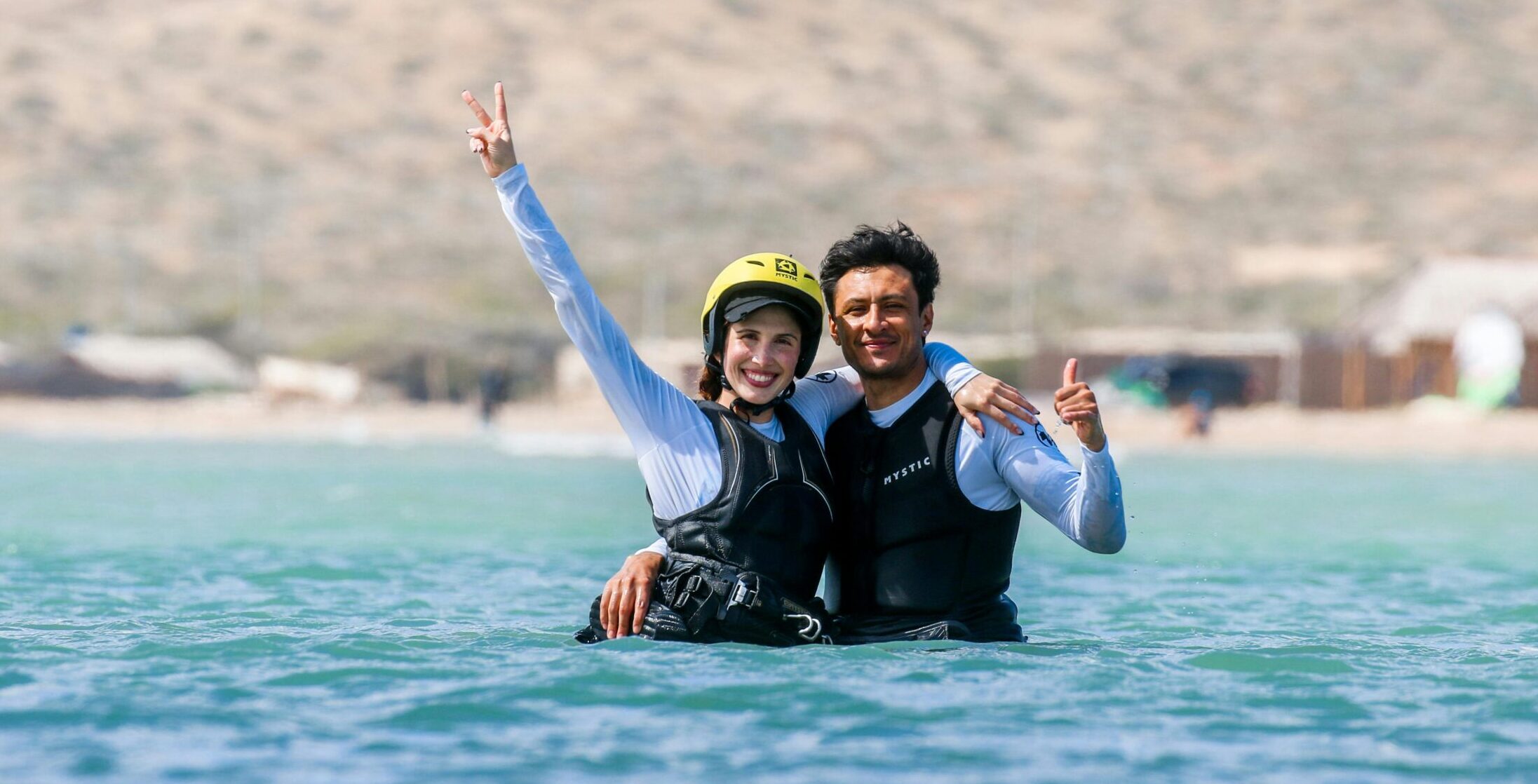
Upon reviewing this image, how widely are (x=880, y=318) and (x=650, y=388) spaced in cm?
77

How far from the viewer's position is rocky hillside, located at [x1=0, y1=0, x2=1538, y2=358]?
58.3 meters

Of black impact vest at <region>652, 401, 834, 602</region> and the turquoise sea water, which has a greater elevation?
black impact vest at <region>652, 401, 834, 602</region>

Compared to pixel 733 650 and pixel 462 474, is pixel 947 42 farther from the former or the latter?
pixel 733 650

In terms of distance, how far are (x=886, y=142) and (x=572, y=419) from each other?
31.1m

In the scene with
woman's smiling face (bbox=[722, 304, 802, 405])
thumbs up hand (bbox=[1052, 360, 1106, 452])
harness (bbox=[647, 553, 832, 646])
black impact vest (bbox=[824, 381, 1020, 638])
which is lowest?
harness (bbox=[647, 553, 832, 646])

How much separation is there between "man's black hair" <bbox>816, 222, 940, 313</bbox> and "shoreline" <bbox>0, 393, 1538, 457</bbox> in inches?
897

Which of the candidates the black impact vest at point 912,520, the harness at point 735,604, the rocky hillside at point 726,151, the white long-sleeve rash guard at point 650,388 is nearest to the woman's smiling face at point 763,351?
the white long-sleeve rash guard at point 650,388

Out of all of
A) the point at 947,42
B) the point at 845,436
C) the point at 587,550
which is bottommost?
the point at 587,550

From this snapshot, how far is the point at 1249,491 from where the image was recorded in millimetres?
22688

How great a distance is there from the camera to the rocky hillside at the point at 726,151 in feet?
191

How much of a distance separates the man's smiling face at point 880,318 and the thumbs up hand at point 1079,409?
671 millimetres

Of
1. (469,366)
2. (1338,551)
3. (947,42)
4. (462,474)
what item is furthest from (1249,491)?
(947,42)

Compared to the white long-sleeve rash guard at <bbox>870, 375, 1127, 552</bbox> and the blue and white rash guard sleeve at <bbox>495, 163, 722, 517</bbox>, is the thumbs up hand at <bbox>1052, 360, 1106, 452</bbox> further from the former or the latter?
the blue and white rash guard sleeve at <bbox>495, 163, 722, 517</bbox>

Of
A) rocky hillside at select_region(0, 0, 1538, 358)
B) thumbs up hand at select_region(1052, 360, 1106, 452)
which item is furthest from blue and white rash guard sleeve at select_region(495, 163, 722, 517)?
rocky hillside at select_region(0, 0, 1538, 358)
